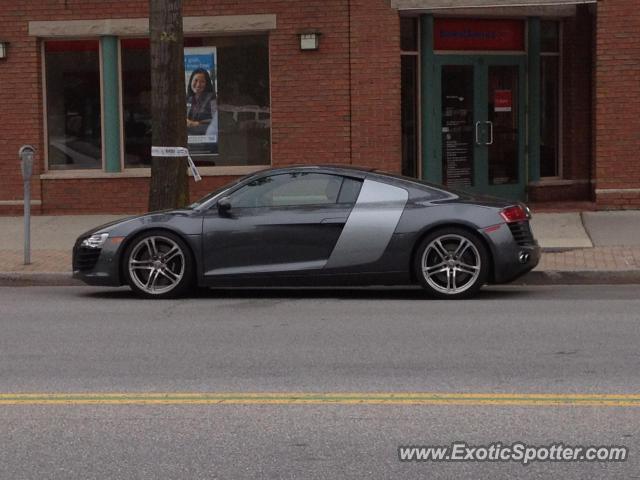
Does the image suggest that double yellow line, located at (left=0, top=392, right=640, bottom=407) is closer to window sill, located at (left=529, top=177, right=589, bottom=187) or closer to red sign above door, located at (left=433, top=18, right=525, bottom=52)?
red sign above door, located at (left=433, top=18, right=525, bottom=52)

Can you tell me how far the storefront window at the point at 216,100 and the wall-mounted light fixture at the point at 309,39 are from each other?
26.9 inches

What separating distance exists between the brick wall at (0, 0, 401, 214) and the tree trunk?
3.96 m

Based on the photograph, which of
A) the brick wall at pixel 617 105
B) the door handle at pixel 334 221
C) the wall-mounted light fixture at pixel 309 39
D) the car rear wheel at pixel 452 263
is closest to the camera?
the car rear wheel at pixel 452 263

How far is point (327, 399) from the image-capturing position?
6688mm

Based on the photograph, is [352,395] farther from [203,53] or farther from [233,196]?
[203,53]

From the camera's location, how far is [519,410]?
20.9 ft

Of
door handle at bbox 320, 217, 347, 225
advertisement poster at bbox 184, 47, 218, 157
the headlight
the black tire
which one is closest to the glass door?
advertisement poster at bbox 184, 47, 218, 157

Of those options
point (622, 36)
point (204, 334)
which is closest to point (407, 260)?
point (204, 334)

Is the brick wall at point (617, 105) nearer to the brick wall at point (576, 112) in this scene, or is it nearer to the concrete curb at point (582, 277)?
the brick wall at point (576, 112)

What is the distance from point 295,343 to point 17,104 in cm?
1042

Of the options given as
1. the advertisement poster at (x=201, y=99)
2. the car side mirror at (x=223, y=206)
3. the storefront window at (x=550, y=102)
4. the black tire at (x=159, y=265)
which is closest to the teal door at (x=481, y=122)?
the storefront window at (x=550, y=102)

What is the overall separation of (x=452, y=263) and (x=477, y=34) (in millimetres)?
8052

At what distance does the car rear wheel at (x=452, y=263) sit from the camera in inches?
421

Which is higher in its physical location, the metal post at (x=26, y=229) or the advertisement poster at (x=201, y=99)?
the advertisement poster at (x=201, y=99)
